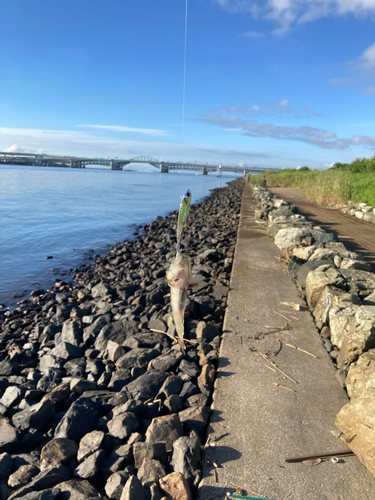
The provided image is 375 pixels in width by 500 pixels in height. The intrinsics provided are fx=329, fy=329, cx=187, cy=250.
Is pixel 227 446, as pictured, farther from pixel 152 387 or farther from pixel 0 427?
pixel 0 427

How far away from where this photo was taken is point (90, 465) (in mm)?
2250

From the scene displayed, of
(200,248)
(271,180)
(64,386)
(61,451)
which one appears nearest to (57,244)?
(200,248)

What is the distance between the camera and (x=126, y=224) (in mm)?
20203

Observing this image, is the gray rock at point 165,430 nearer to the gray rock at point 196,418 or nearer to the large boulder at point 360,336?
the gray rock at point 196,418

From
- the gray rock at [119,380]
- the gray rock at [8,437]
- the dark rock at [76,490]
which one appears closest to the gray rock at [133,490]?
the dark rock at [76,490]

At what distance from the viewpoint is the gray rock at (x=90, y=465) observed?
2.21 meters

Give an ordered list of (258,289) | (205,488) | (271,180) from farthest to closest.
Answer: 1. (271,180)
2. (258,289)
3. (205,488)

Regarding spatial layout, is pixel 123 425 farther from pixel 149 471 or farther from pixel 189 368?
pixel 189 368

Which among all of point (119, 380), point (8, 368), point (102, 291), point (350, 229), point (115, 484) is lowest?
point (8, 368)

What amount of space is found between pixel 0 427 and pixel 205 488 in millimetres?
1893

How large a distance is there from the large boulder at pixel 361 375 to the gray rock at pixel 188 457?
1.27 metres

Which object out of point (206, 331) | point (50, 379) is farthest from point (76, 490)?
point (206, 331)

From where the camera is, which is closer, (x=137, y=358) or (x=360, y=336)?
(x=360, y=336)

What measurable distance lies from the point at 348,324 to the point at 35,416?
308 cm
